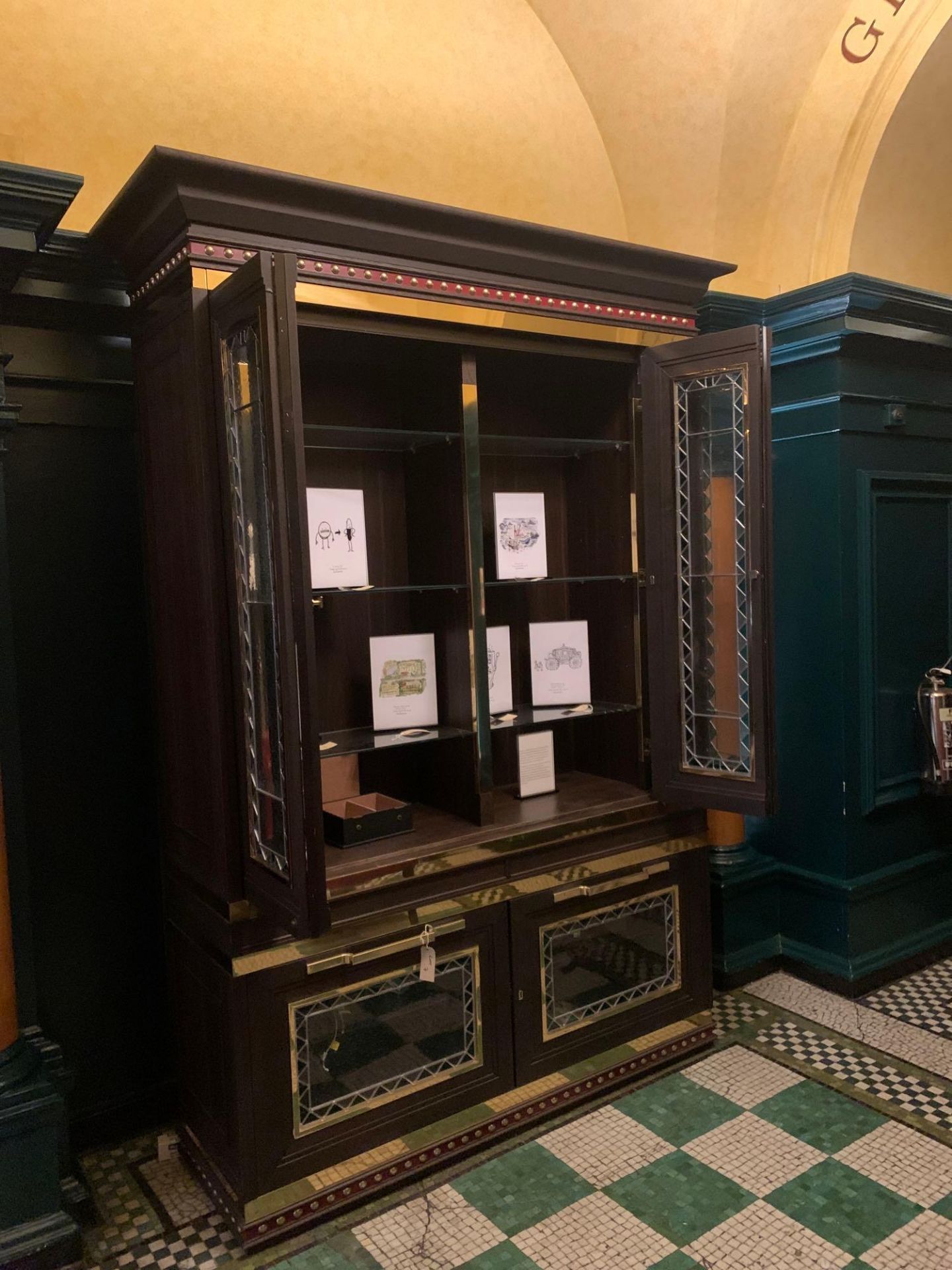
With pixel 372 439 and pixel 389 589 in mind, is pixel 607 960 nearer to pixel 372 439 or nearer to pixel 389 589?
pixel 389 589

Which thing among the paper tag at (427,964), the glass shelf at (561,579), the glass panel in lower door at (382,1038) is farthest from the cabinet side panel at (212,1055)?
the glass shelf at (561,579)

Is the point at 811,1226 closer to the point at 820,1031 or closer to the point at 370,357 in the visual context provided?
the point at 820,1031

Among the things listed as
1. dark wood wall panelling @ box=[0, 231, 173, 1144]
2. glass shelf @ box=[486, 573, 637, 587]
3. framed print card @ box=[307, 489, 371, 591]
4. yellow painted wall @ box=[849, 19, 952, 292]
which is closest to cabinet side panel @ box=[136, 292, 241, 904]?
dark wood wall panelling @ box=[0, 231, 173, 1144]

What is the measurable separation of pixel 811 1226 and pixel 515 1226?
0.71m

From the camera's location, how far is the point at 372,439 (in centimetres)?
283

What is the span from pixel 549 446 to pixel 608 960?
1.62m

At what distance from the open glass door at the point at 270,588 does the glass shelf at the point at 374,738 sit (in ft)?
1.19

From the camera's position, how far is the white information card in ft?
9.98

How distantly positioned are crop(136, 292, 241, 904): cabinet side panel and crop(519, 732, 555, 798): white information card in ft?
3.41

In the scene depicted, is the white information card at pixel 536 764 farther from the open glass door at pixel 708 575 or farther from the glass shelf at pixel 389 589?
the glass shelf at pixel 389 589

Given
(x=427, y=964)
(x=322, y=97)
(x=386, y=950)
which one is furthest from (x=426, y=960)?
(x=322, y=97)

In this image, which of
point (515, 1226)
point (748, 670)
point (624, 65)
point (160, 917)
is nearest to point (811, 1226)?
point (515, 1226)

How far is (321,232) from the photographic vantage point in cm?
229

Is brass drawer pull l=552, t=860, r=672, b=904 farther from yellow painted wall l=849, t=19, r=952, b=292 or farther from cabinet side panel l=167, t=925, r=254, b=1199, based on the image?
yellow painted wall l=849, t=19, r=952, b=292
